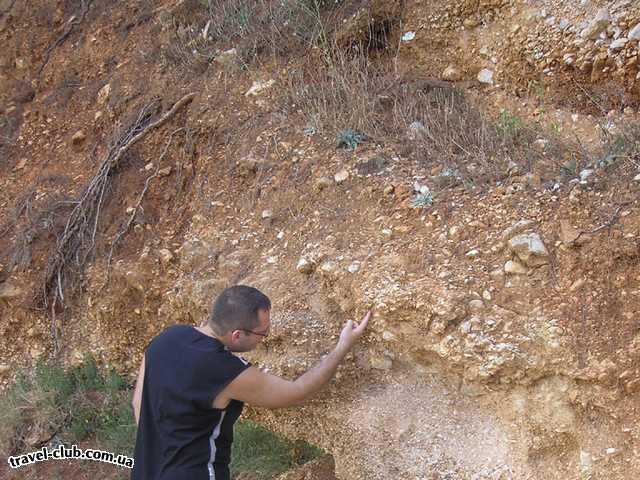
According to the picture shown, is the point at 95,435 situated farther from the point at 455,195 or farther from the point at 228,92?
the point at 455,195

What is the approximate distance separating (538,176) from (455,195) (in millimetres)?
395

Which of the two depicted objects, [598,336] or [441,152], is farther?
[441,152]

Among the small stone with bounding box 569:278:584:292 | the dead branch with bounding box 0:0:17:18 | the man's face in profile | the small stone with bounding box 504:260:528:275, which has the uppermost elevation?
the dead branch with bounding box 0:0:17:18

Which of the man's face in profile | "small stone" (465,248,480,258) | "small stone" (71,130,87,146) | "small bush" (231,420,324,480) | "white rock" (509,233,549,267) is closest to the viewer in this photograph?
the man's face in profile

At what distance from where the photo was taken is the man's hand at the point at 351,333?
11.2ft


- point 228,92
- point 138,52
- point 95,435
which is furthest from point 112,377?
point 138,52

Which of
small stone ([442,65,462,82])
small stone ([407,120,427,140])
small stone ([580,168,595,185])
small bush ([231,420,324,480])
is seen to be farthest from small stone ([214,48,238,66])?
small stone ([580,168,595,185])

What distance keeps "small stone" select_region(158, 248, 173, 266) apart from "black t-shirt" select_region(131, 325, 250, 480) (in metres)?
1.63

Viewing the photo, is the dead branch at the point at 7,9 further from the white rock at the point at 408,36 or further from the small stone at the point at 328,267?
the small stone at the point at 328,267

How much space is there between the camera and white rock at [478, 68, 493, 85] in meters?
4.72

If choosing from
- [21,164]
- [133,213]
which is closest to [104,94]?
[21,164]

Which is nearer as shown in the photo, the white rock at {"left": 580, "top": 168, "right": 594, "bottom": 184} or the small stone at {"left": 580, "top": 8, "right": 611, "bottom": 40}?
the white rock at {"left": 580, "top": 168, "right": 594, "bottom": 184}

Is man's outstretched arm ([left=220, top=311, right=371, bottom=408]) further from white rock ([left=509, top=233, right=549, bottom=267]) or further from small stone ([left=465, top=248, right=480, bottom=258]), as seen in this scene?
white rock ([left=509, top=233, right=549, bottom=267])

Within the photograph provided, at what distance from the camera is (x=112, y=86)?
5914mm
